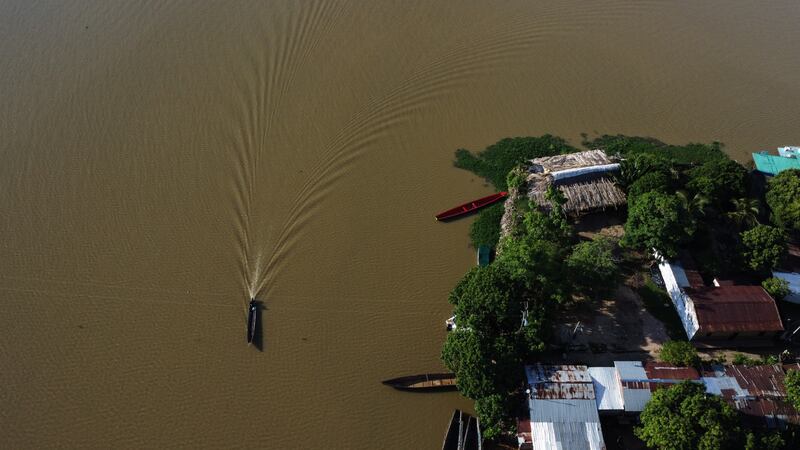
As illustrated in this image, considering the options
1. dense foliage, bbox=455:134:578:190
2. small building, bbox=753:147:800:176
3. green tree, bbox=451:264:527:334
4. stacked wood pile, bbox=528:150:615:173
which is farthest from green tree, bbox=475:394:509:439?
small building, bbox=753:147:800:176

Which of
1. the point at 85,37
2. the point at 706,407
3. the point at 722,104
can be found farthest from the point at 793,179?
the point at 85,37

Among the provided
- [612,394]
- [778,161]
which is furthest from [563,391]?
[778,161]

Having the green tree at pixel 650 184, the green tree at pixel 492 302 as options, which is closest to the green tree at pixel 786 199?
the green tree at pixel 650 184

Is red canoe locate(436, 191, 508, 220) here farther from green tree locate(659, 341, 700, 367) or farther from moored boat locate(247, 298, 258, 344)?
green tree locate(659, 341, 700, 367)

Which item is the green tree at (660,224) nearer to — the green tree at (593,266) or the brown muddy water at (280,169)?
the green tree at (593,266)

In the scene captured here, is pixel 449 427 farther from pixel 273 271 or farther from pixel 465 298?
pixel 273 271
